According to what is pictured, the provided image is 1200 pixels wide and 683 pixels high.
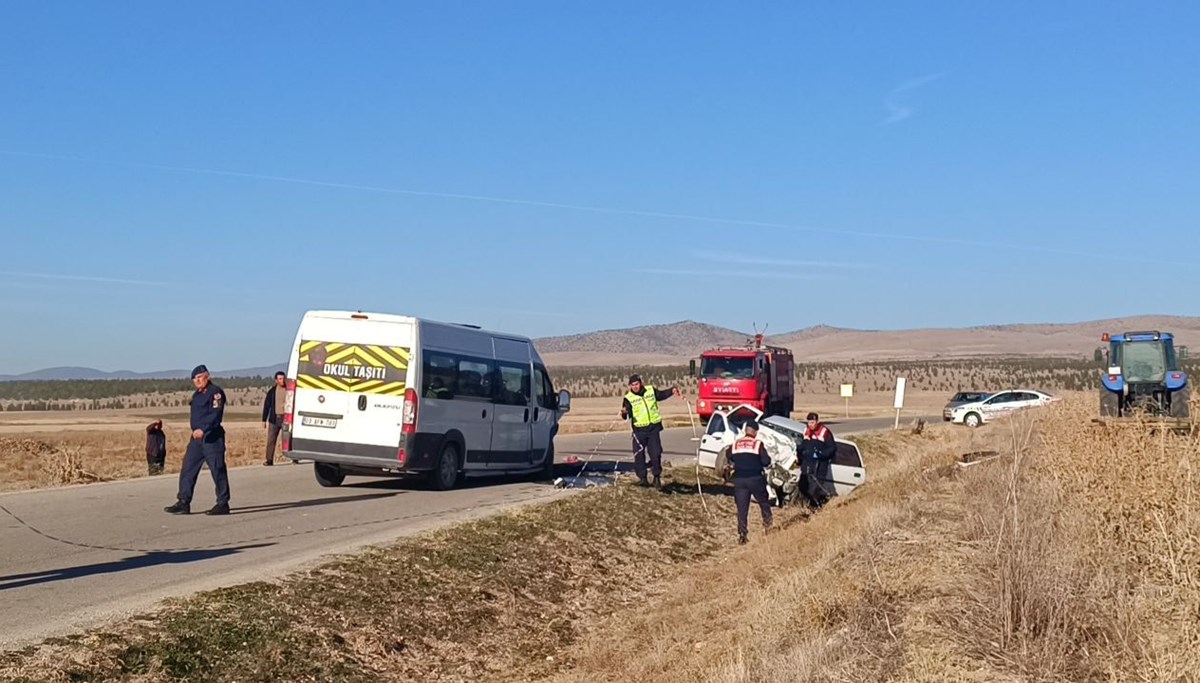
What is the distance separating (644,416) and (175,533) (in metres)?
8.37

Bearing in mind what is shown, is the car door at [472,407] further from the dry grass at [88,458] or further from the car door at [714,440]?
the dry grass at [88,458]

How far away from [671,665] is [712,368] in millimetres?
28115

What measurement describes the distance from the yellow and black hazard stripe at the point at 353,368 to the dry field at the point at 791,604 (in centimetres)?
320

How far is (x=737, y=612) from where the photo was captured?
1277 centimetres

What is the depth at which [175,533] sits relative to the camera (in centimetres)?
1462

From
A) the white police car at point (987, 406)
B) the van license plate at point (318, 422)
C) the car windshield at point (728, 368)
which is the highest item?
the car windshield at point (728, 368)

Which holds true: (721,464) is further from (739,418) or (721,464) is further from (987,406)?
(987,406)

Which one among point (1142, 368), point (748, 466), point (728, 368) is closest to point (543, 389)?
point (748, 466)

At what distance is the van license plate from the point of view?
18797 mm

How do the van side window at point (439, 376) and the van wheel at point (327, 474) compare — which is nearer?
the van side window at point (439, 376)

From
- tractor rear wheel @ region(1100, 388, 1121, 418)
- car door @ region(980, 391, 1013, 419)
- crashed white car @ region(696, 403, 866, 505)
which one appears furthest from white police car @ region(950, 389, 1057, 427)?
crashed white car @ region(696, 403, 866, 505)

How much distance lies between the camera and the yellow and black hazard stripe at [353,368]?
18.6m

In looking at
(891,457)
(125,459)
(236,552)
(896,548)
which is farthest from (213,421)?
(891,457)

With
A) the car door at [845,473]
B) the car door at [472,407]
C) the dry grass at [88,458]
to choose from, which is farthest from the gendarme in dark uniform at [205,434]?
the car door at [845,473]
